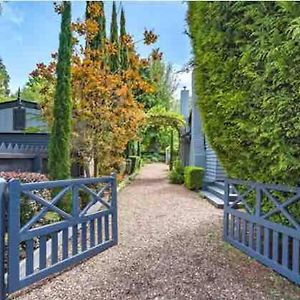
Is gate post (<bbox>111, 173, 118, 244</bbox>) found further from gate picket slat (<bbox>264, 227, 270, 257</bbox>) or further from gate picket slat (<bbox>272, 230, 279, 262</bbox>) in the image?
gate picket slat (<bbox>272, 230, 279, 262</bbox>)

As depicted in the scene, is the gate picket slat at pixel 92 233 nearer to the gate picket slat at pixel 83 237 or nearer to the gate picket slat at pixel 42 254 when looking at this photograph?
the gate picket slat at pixel 83 237

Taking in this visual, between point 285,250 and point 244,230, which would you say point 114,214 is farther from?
point 285,250

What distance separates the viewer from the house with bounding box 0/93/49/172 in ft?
31.2

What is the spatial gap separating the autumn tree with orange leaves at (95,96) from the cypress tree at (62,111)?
143 centimetres

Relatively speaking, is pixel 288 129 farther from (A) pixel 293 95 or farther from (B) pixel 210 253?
(B) pixel 210 253

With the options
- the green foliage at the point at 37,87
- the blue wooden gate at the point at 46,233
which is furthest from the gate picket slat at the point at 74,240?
the green foliage at the point at 37,87

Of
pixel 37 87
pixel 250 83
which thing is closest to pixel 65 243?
pixel 250 83

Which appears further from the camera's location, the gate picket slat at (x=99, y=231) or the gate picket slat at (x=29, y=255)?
the gate picket slat at (x=99, y=231)

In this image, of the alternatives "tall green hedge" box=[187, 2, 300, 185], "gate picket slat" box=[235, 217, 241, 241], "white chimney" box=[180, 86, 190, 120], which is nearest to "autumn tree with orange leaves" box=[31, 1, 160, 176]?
"tall green hedge" box=[187, 2, 300, 185]

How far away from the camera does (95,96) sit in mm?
8781

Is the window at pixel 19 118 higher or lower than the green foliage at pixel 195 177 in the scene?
higher

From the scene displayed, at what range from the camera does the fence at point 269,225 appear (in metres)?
3.63

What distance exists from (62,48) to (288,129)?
5.05 meters

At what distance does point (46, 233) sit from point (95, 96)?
18.3ft
